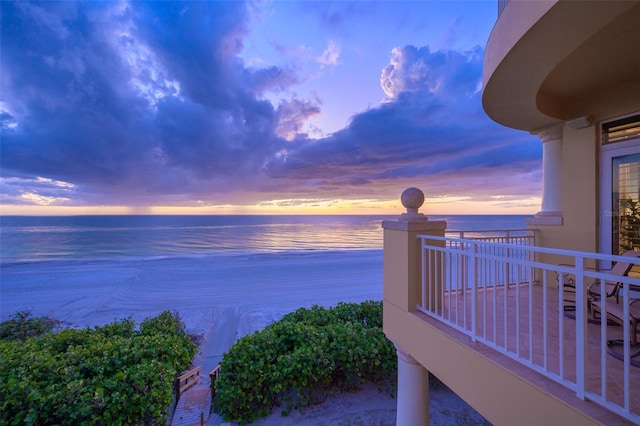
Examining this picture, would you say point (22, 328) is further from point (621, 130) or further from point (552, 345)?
point (621, 130)

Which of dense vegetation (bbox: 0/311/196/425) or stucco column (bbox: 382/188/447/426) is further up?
stucco column (bbox: 382/188/447/426)

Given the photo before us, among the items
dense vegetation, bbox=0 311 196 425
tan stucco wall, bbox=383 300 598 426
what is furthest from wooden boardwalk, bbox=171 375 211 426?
tan stucco wall, bbox=383 300 598 426

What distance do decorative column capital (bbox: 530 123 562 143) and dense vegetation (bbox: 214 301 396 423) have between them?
17.0 ft

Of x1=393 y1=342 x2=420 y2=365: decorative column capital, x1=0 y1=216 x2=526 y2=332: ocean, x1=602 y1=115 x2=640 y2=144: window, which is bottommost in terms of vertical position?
x1=0 y1=216 x2=526 y2=332: ocean

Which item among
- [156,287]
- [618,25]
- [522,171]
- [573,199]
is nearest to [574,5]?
[618,25]

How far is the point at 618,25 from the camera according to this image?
112 inches

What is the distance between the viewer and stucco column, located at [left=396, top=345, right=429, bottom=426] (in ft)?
11.2

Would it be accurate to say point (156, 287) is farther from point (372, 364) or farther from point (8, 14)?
point (372, 364)

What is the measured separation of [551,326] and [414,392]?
Answer: 68.2 inches

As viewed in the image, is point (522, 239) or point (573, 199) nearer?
point (573, 199)

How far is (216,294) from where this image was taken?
13.2 metres

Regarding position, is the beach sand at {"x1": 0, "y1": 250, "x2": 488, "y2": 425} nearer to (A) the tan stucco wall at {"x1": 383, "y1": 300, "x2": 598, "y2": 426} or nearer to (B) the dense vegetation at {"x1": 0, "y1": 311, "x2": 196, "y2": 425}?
(B) the dense vegetation at {"x1": 0, "y1": 311, "x2": 196, "y2": 425}

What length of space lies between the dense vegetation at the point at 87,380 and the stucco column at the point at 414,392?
3699 mm

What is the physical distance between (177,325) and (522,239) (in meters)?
8.27
